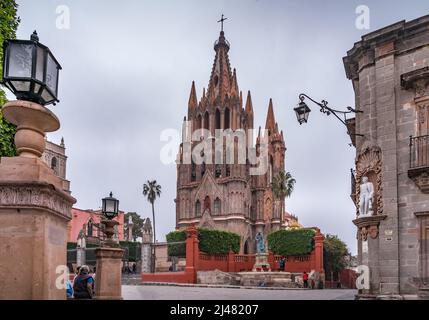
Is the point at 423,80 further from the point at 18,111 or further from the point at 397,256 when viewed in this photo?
the point at 18,111

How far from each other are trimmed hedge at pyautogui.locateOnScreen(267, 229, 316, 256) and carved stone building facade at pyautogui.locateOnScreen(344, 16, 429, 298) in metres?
25.6

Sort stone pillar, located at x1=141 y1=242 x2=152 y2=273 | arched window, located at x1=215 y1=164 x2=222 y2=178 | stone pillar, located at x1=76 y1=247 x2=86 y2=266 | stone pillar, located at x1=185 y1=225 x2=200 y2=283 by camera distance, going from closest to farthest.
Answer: stone pillar, located at x1=185 y1=225 x2=200 y2=283 < stone pillar, located at x1=141 y1=242 x2=152 y2=273 < stone pillar, located at x1=76 y1=247 x2=86 y2=266 < arched window, located at x1=215 y1=164 x2=222 y2=178

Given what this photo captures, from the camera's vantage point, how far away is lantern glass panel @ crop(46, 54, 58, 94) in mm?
4195

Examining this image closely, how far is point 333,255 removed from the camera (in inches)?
1805

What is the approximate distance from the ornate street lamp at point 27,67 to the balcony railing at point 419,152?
11.2 metres

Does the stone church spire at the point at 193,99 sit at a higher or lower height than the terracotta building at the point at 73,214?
higher

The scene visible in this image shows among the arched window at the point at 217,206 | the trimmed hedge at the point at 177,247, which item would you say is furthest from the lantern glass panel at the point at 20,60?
the arched window at the point at 217,206

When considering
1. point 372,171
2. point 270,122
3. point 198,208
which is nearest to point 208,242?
point 198,208

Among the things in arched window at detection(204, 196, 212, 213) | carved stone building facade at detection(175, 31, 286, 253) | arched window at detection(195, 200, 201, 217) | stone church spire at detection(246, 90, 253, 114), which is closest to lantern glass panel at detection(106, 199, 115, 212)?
carved stone building facade at detection(175, 31, 286, 253)

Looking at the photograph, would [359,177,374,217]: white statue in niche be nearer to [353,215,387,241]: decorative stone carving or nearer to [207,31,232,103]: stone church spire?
[353,215,387,241]: decorative stone carving

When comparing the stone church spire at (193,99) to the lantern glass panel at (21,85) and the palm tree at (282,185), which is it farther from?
the lantern glass panel at (21,85)

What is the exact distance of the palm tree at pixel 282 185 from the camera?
70.4 meters

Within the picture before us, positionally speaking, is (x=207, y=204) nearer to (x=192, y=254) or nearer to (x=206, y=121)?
(x=206, y=121)

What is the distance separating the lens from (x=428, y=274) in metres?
12.8
